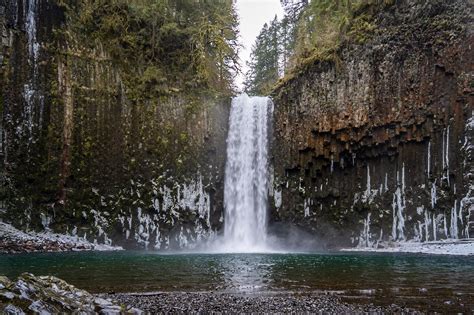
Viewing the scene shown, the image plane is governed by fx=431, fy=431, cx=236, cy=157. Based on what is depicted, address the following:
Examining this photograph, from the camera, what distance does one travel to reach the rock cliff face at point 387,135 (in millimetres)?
19797

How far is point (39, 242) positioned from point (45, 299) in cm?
1697

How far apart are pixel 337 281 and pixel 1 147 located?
19048mm

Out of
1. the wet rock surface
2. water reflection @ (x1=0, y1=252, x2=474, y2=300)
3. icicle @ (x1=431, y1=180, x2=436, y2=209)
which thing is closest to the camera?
the wet rock surface

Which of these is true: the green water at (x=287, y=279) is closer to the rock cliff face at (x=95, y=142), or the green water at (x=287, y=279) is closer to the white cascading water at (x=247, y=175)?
the rock cliff face at (x=95, y=142)

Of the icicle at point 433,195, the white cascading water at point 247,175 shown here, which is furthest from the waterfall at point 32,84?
the icicle at point 433,195

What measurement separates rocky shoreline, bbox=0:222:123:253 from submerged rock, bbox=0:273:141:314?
575 inches

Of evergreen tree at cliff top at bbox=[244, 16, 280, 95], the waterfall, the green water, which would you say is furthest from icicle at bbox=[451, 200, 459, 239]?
evergreen tree at cliff top at bbox=[244, 16, 280, 95]

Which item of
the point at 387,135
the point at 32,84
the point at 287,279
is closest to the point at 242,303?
the point at 287,279

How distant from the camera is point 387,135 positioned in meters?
21.8

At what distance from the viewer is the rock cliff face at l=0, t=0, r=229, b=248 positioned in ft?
72.1

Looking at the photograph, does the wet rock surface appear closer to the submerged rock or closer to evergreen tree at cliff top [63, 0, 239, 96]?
the submerged rock

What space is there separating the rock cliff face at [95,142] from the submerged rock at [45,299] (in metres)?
17.7

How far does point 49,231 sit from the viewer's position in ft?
70.6

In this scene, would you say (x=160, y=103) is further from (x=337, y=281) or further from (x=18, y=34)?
(x=337, y=281)
